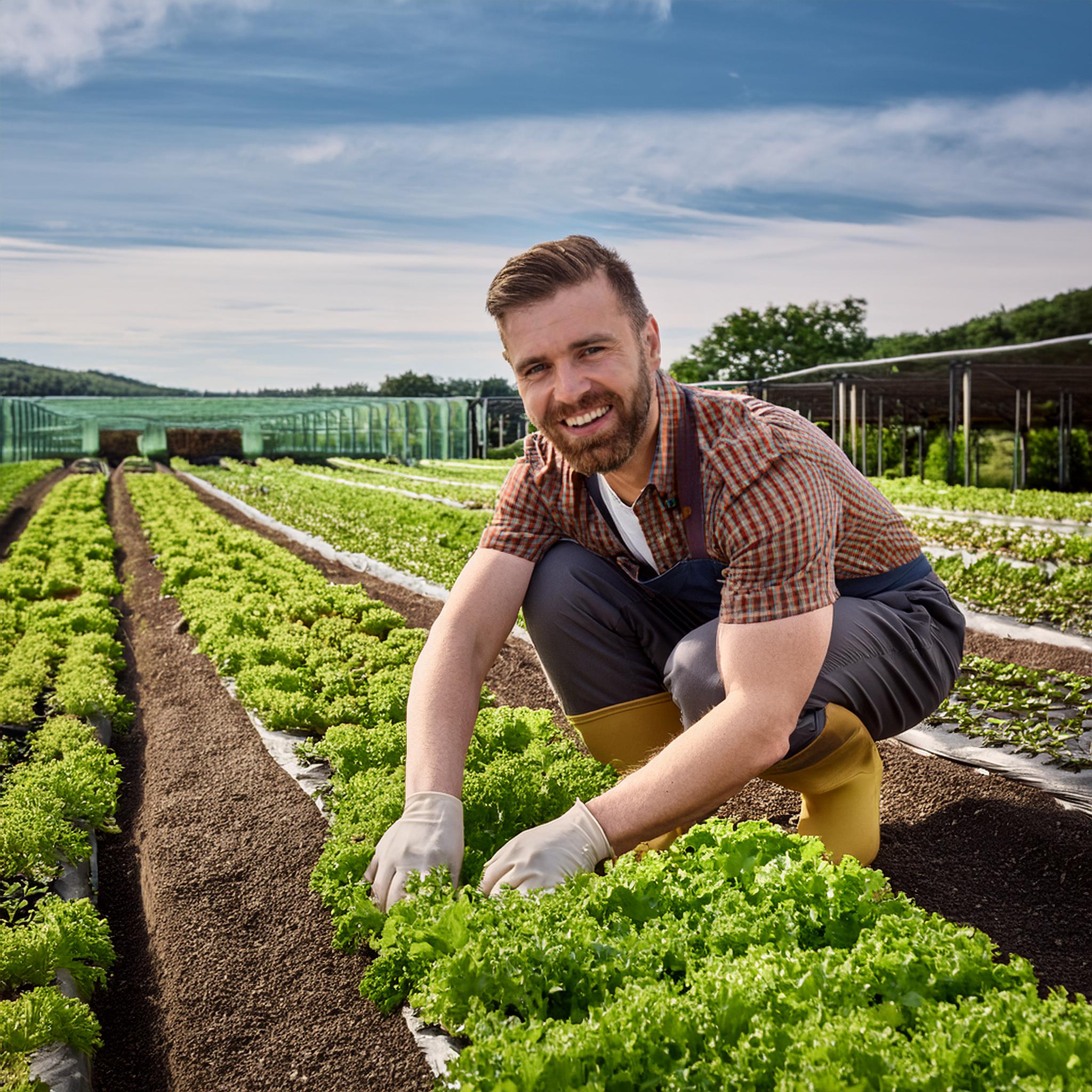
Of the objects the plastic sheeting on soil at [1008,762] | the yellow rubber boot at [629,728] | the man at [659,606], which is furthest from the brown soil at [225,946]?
the plastic sheeting on soil at [1008,762]

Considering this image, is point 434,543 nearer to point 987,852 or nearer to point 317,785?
point 317,785

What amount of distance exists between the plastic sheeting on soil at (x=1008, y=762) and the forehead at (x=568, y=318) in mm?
2487

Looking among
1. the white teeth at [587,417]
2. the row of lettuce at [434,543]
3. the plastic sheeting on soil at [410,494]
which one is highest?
the white teeth at [587,417]

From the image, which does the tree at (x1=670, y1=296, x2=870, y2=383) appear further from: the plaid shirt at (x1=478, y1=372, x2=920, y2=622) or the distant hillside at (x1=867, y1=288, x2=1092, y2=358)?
the plaid shirt at (x1=478, y1=372, x2=920, y2=622)

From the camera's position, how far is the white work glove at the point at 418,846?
2.20 metres

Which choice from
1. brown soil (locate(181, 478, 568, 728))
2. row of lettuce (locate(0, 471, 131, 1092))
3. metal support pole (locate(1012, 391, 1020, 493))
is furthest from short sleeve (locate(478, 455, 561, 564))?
metal support pole (locate(1012, 391, 1020, 493))

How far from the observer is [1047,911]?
2807mm

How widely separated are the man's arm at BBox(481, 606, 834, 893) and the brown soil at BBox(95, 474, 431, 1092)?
2.10 ft

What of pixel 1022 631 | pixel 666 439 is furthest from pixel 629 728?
pixel 1022 631

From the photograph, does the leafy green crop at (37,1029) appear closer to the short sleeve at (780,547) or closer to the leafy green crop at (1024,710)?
the short sleeve at (780,547)

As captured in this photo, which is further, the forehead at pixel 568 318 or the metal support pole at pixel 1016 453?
the metal support pole at pixel 1016 453

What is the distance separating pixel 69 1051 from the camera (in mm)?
2154

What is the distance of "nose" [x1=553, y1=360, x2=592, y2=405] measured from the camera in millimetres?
2439

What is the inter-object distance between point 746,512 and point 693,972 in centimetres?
109
